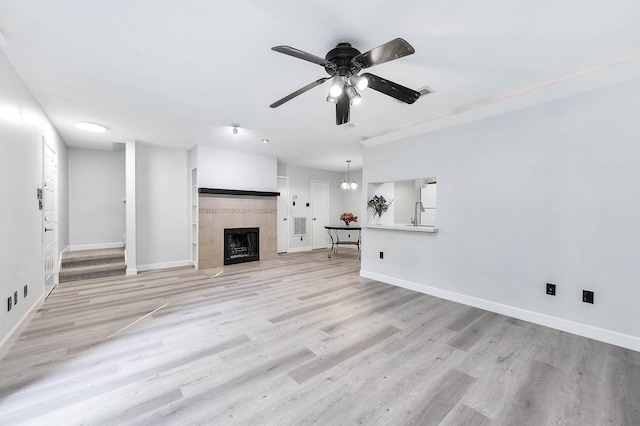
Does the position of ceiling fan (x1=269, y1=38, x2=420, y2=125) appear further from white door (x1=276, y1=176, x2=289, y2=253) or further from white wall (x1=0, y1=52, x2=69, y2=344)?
white door (x1=276, y1=176, x2=289, y2=253)

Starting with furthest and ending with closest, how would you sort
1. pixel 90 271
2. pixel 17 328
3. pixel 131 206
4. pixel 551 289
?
pixel 131 206 < pixel 90 271 < pixel 551 289 < pixel 17 328

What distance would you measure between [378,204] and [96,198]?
245 inches

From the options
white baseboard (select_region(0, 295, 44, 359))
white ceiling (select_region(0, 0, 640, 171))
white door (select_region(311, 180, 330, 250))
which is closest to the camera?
white ceiling (select_region(0, 0, 640, 171))

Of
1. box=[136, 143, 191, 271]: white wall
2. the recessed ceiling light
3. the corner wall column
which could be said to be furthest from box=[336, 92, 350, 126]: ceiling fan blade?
box=[136, 143, 191, 271]: white wall

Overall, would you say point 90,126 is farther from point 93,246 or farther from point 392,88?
point 392,88

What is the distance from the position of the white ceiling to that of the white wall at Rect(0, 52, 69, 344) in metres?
0.22

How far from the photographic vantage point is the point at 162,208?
5.68m

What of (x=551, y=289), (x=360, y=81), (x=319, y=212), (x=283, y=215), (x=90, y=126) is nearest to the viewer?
(x=360, y=81)

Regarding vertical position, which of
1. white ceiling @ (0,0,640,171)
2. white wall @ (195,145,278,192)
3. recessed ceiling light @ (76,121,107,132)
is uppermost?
white ceiling @ (0,0,640,171)

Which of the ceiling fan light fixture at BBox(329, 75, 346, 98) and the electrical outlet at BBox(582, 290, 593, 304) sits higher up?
the ceiling fan light fixture at BBox(329, 75, 346, 98)

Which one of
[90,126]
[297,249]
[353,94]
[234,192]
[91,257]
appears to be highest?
[90,126]

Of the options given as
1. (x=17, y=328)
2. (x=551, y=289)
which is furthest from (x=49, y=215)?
(x=551, y=289)

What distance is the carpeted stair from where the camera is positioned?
15.1ft

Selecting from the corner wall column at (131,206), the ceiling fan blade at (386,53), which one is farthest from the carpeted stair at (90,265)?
the ceiling fan blade at (386,53)
